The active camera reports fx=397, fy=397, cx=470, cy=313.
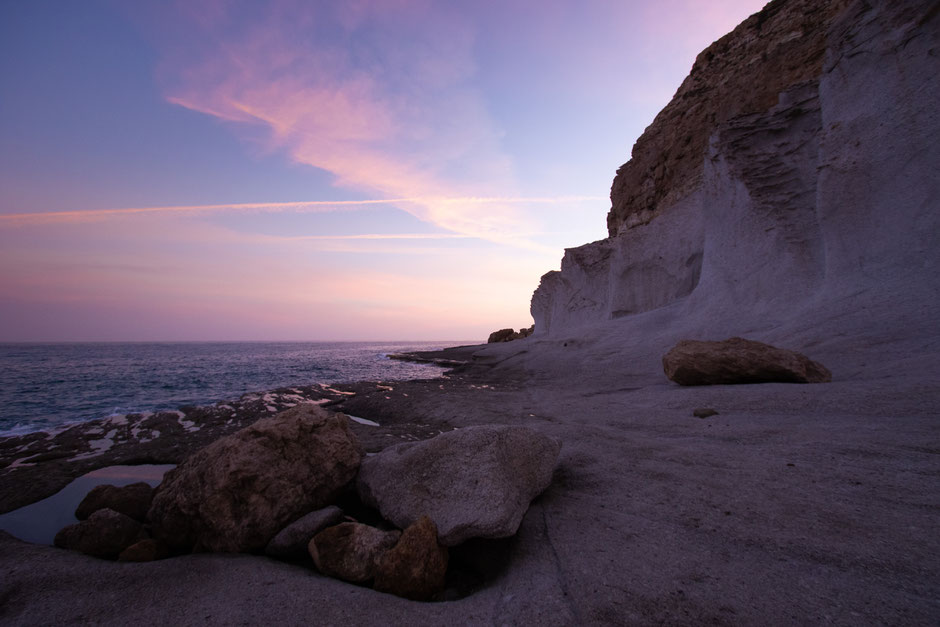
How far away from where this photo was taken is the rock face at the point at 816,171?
668cm

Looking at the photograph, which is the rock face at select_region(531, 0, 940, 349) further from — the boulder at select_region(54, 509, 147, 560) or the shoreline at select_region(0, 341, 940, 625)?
the boulder at select_region(54, 509, 147, 560)

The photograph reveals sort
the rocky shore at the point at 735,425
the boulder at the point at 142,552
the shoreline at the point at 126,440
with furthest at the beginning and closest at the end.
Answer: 1. the shoreline at the point at 126,440
2. the boulder at the point at 142,552
3. the rocky shore at the point at 735,425

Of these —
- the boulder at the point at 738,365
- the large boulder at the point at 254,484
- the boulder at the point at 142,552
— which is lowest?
the boulder at the point at 142,552

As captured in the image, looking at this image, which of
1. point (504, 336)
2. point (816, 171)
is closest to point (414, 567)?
point (816, 171)

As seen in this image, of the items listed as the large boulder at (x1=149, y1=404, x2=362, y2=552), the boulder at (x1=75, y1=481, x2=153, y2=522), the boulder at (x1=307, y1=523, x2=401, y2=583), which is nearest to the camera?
the boulder at (x1=307, y1=523, x2=401, y2=583)

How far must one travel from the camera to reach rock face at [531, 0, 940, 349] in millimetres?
6684

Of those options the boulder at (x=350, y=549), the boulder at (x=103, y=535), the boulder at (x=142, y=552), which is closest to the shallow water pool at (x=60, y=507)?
the boulder at (x=103, y=535)

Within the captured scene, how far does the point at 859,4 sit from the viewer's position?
7.67 metres

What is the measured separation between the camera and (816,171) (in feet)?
28.4

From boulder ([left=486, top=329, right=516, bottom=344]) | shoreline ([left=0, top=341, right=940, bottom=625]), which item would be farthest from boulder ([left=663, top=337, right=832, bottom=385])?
boulder ([left=486, top=329, right=516, bottom=344])

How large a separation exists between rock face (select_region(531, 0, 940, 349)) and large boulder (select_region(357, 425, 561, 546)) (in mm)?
6513

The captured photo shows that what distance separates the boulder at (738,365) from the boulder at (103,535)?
22.1ft

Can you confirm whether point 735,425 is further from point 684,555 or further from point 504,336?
point 504,336

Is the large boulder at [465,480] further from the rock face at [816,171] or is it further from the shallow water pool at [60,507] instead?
the rock face at [816,171]
